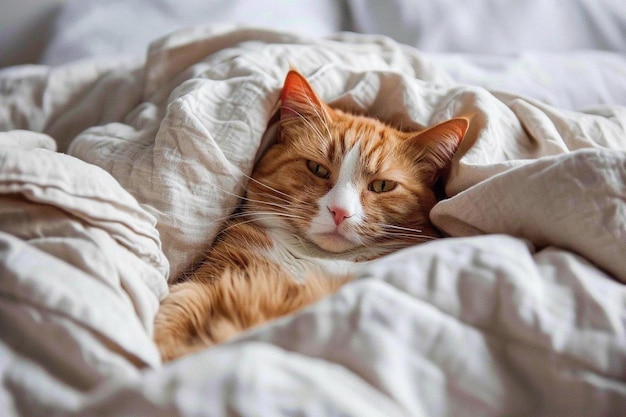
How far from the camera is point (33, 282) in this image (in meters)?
0.76

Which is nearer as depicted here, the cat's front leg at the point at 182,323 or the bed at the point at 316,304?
the bed at the point at 316,304

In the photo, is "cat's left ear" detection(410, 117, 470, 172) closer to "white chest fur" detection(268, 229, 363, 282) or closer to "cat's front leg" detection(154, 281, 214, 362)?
Answer: "white chest fur" detection(268, 229, 363, 282)

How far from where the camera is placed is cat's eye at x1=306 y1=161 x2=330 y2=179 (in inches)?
50.9

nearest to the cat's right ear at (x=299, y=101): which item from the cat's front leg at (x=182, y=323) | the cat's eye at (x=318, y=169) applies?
the cat's eye at (x=318, y=169)

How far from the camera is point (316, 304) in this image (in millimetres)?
731

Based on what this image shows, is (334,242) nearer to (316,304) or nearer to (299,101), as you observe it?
Answer: (299,101)

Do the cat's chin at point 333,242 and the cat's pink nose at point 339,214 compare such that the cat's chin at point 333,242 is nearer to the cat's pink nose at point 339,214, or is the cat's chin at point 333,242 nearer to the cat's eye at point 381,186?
the cat's pink nose at point 339,214

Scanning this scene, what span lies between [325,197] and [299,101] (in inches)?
8.9

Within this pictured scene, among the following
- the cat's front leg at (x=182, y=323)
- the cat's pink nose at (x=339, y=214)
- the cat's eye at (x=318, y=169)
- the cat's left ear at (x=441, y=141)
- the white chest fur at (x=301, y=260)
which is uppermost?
the cat's left ear at (x=441, y=141)

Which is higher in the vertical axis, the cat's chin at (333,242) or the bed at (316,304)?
the bed at (316,304)

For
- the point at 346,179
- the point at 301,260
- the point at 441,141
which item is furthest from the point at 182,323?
the point at 441,141

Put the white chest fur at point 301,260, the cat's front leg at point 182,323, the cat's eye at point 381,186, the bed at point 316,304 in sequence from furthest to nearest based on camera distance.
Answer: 1. the cat's eye at point 381,186
2. the white chest fur at point 301,260
3. the cat's front leg at point 182,323
4. the bed at point 316,304

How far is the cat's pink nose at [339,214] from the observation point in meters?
1.18

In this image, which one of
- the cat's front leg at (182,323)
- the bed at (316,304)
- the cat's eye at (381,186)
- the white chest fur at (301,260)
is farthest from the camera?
the cat's eye at (381,186)
